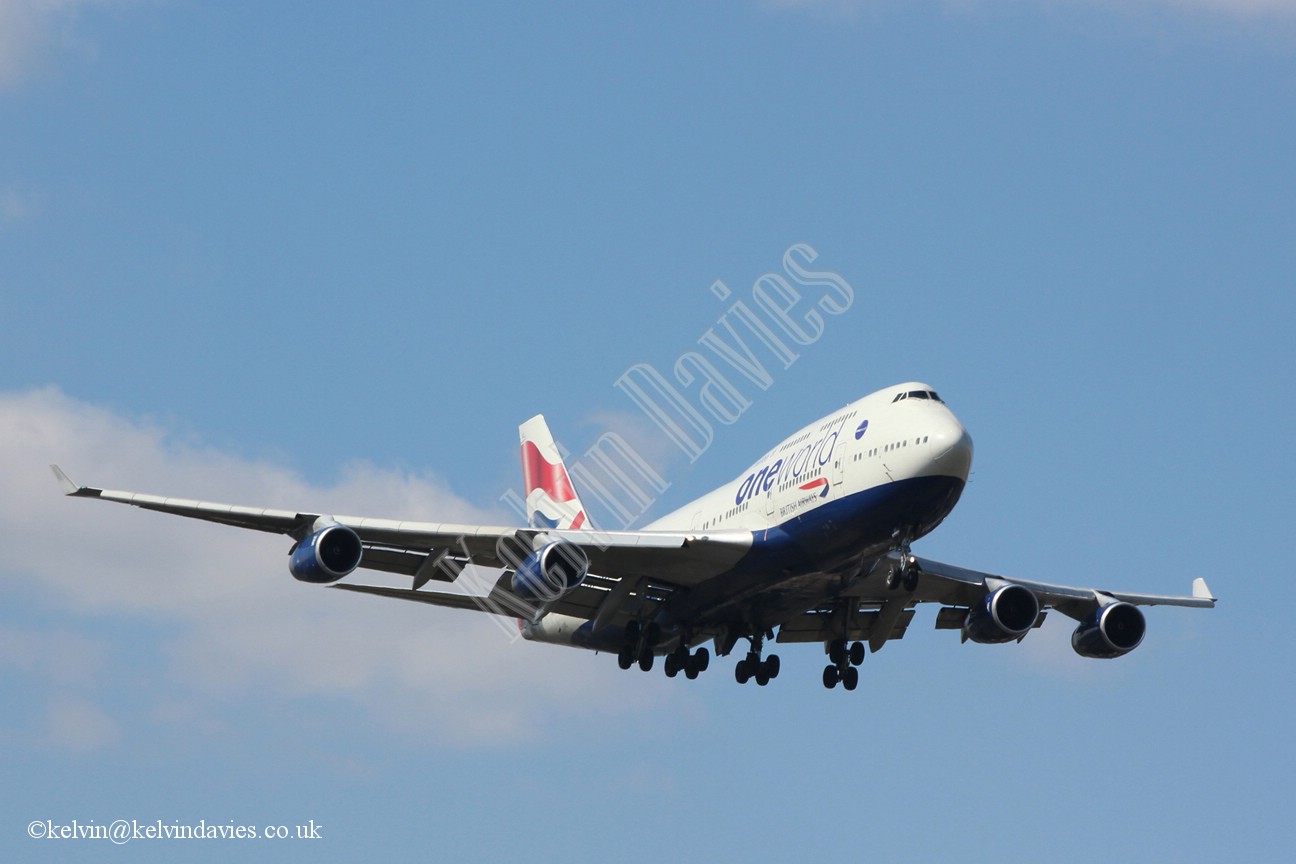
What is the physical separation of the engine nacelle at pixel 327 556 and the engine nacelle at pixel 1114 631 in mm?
21038

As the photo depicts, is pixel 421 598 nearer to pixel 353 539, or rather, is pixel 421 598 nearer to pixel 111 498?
pixel 353 539

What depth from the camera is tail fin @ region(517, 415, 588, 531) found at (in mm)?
54656

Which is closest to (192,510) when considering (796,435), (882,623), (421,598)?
(421,598)

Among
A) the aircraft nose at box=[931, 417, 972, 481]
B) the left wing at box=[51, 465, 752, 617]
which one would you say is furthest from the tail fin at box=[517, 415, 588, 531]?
the aircraft nose at box=[931, 417, 972, 481]

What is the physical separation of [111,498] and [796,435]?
16.4 m

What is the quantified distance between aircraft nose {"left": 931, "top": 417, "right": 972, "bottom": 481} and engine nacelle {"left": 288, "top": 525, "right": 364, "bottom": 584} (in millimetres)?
13538

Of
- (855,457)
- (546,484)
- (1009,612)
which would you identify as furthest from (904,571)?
(546,484)

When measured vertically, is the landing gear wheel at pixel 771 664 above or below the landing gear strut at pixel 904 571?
above

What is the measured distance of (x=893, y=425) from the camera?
3578 centimetres

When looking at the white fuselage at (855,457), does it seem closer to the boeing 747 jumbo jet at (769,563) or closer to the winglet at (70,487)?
the boeing 747 jumbo jet at (769,563)

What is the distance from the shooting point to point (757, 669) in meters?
44.7

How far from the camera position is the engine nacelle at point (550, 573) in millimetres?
38281

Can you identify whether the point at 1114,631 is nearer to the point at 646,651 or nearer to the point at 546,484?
the point at 646,651

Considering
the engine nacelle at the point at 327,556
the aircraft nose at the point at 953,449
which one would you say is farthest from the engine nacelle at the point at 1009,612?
the engine nacelle at the point at 327,556
